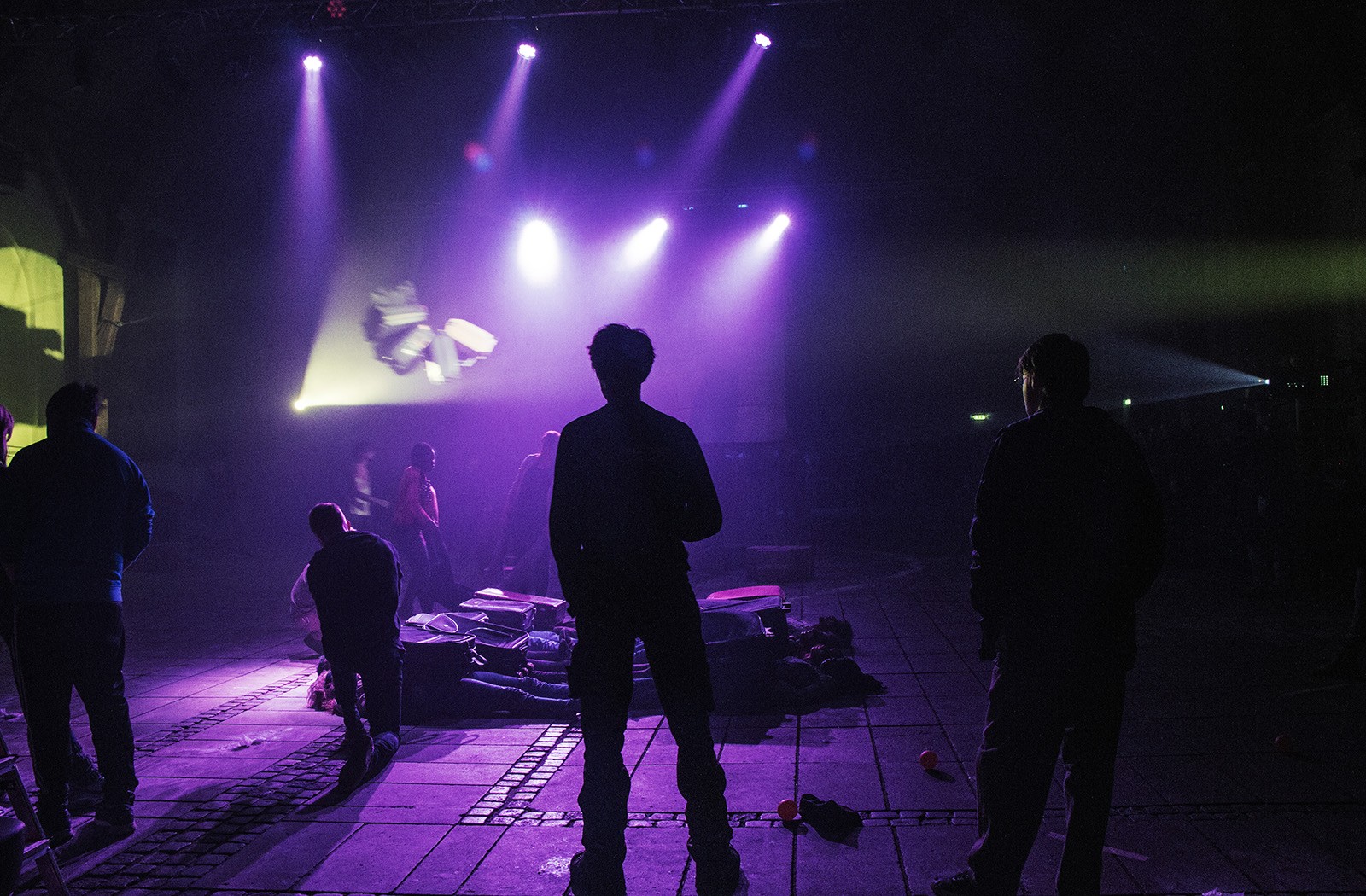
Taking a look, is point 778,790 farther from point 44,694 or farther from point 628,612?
point 44,694

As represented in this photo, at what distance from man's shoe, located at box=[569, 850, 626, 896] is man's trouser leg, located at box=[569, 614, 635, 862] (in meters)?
0.02

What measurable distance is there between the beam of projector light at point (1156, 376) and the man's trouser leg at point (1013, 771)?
51.5 ft

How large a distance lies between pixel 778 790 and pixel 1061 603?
80.6 inches

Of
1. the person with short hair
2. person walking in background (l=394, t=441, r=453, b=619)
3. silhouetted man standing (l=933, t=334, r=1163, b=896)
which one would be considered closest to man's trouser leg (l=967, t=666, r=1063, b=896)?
silhouetted man standing (l=933, t=334, r=1163, b=896)

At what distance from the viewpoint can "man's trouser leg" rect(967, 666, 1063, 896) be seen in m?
2.50

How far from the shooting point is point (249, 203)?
1770 centimetres

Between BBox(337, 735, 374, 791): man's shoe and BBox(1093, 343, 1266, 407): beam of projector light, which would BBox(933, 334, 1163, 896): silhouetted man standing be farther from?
BBox(1093, 343, 1266, 407): beam of projector light

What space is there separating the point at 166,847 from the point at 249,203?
1717 centimetres

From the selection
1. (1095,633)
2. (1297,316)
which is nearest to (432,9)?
(1095,633)

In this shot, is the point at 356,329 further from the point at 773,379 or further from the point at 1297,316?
→ the point at 1297,316

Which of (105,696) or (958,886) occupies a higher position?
(105,696)

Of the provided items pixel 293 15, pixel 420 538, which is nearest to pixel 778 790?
pixel 420 538

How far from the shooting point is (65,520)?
3.70 metres

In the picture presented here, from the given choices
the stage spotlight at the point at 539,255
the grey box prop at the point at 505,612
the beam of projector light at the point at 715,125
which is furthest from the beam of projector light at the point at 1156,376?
the grey box prop at the point at 505,612
